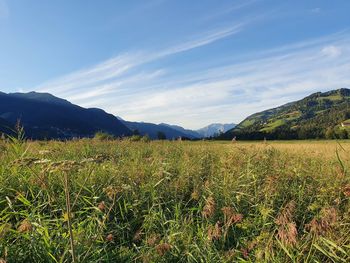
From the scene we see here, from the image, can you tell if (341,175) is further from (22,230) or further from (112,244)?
(22,230)

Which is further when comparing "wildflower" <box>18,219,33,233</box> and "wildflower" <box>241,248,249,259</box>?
"wildflower" <box>241,248,249,259</box>

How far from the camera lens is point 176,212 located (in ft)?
18.8

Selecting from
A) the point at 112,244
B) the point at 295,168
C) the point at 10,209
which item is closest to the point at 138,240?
the point at 112,244

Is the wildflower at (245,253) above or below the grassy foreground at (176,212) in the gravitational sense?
below

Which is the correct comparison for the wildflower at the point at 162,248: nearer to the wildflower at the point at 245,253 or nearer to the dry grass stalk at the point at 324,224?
the wildflower at the point at 245,253

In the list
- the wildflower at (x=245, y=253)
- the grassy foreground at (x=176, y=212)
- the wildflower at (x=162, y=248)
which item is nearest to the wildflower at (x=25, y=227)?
the grassy foreground at (x=176, y=212)

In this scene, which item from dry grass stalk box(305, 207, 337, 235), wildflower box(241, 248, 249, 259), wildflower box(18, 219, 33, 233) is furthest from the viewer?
wildflower box(241, 248, 249, 259)

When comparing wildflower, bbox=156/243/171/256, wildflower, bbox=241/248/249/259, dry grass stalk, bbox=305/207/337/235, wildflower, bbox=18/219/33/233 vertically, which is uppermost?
wildflower, bbox=18/219/33/233

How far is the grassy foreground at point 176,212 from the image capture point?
4258 mm

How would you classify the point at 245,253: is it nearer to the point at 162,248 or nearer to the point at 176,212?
the point at 162,248

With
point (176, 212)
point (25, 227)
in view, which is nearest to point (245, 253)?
point (176, 212)

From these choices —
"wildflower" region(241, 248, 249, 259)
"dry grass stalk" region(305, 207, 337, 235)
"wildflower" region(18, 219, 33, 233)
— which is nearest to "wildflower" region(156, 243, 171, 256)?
"wildflower" region(241, 248, 249, 259)

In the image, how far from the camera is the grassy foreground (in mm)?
4258

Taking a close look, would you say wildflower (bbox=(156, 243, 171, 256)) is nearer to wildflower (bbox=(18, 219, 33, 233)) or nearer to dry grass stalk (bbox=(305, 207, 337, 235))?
wildflower (bbox=(18, 219, 33, 233))
